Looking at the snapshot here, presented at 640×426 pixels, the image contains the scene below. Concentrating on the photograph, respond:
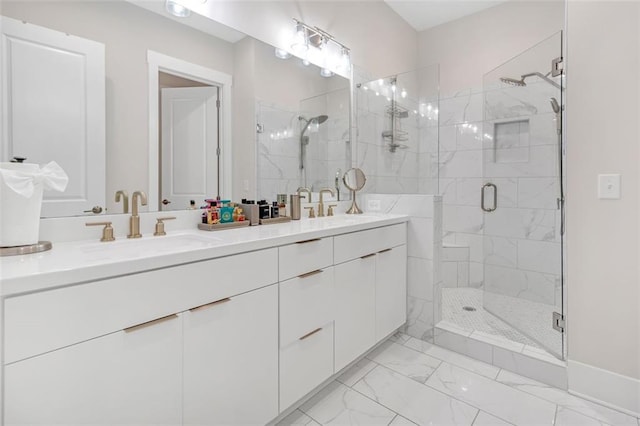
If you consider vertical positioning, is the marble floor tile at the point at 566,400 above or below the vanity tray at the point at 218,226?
below

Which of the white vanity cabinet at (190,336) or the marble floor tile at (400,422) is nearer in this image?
the white vanity cabinet at (190,336)

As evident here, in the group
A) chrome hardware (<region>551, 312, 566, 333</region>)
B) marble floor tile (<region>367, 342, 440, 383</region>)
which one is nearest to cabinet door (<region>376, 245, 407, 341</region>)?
marble floor tile (<region>367, 342, 440, 383</region>)

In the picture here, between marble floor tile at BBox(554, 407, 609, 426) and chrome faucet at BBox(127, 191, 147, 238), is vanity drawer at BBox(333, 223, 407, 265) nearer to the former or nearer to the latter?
chrome faucet at BBox(127, 191, 147, 238)

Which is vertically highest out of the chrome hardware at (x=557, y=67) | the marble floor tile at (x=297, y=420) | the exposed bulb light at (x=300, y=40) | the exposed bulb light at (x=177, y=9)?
the exposed bulb light at (x=300, y=40)

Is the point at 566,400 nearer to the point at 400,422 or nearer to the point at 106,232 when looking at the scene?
the point at 400,422

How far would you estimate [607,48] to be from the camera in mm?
1518

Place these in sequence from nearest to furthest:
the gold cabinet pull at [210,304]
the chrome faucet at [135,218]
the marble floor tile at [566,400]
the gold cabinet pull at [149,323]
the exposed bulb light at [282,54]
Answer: the gold cabinet pull at [149,323]
the gold cabinet pull at [210,304]
the chrome faucet at [135,218]
the marble floor tile at [566,400]
the exposed bulb light at [282,54]

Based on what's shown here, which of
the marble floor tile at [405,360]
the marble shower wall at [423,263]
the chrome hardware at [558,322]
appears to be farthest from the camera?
the marble shower wall at [423,263]

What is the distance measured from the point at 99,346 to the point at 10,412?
19cm

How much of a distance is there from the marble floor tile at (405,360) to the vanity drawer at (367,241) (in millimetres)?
683

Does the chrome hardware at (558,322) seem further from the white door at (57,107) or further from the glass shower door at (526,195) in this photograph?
the white door at (57,107)

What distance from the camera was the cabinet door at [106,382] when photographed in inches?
28.9

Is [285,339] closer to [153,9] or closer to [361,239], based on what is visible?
[361,239]

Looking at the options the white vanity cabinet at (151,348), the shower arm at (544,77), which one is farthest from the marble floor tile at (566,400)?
the shower arm at (544,77)
